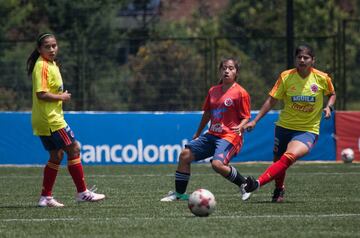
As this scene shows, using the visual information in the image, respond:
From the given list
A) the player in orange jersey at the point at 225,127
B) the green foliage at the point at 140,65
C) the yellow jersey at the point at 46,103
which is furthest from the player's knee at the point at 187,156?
the green foliage at the point at 140,65

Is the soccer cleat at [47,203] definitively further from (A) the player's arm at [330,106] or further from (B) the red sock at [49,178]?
(A) the player's arm at [330,106]

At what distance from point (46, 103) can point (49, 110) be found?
0.09 metres

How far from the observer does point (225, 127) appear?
1229 centimetres

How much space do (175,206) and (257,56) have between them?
51.6 feet

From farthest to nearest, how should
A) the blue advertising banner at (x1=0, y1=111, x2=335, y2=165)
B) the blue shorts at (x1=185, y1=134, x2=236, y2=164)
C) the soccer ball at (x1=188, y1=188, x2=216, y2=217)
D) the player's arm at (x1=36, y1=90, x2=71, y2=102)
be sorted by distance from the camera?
1. the blue advertising banner at (x1=0, y1=111, x2=335, y2=165)
2. the blue shorts at (x1=185, y1=134, x2=236, y2=164)
3. the player's arm at (x1=36, y1=90, x2=71, y2=102)
4. the soccer ball at (x1=188, y1=188, x2=216, y2=217)

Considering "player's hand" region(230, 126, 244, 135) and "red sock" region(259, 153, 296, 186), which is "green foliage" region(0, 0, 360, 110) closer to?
"player's hand" region(230, 126, 244, 135)

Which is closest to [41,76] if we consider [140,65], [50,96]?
[50,96]

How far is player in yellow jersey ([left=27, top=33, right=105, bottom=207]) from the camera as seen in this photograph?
11789 mm

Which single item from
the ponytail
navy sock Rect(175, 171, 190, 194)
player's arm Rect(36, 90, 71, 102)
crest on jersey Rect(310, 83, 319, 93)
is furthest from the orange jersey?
the ponytail

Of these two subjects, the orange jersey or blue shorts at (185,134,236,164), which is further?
the orange jersey

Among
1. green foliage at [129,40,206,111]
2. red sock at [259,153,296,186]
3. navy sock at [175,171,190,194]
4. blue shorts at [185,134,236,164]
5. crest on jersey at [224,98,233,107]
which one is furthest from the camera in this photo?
green foliage at [129,40,206,111]

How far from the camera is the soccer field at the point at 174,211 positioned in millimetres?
9344

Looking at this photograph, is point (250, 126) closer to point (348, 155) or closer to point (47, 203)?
point (47, 203)

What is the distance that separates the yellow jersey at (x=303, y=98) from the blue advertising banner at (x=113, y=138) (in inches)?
353
